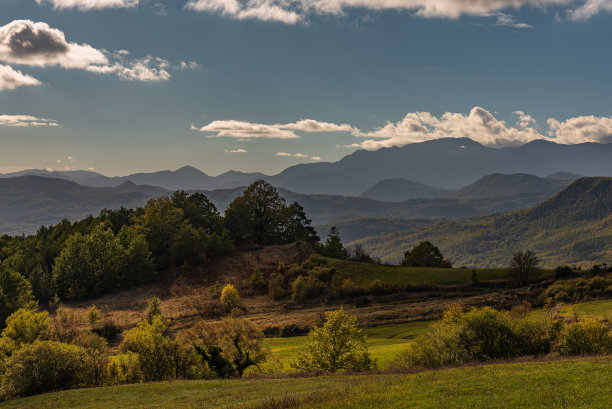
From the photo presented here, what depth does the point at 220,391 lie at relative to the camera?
102ft

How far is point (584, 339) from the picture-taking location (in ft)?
110

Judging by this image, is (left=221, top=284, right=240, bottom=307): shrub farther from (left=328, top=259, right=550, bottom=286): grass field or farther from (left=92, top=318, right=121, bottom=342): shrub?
(left=328, top=259, right=550, bottom=286): grass field

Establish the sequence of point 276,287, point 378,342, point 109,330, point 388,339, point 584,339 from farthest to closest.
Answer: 1. point 276,287
2. point 109,330
3. point 388,339
4. point 378,342
5. point 584,339

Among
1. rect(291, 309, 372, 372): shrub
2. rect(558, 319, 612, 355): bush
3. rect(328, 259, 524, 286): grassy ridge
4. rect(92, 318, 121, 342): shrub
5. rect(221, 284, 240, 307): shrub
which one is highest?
rect(558, 319, 612, 355): bush

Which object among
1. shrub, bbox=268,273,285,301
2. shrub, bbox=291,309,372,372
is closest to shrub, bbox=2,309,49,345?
shrub, bbox=291,309,372,372

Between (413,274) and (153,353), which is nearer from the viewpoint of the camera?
→ (153,353)

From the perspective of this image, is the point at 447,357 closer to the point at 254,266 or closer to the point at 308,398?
the point at 308,398

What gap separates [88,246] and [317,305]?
216ft

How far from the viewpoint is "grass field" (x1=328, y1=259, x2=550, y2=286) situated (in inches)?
3167

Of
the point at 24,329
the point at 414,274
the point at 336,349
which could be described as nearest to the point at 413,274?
the point at 414,274

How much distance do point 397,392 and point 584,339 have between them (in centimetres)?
2098

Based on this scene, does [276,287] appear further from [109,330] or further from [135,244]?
[135,244]

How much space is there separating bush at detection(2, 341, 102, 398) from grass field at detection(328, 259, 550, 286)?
58.9 meters

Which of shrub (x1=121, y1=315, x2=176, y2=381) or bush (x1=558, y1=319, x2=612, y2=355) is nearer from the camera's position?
bush (x1=558, y1=319, x2=612, y2=355)
